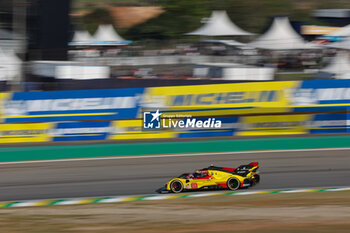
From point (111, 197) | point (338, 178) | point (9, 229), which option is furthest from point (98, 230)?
point (338, 178)

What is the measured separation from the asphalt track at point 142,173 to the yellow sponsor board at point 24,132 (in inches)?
48.5

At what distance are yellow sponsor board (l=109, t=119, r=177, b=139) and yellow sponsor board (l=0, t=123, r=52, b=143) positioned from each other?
5.62 ft

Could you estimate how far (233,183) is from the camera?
9359 millimetres

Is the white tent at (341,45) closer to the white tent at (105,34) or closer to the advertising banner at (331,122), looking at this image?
the advertising banner at (331,122)

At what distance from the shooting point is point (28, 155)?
1248cm

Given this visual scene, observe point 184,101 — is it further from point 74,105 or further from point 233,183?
point 233,183

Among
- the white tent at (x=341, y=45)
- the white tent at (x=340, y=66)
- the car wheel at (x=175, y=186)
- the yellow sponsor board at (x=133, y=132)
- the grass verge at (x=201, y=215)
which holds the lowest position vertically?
the grass verge at (x=201, y=215)

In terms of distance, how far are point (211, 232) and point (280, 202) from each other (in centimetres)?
224

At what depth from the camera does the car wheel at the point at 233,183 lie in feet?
30.6

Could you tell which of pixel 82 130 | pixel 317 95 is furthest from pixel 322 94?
pixel 82 130

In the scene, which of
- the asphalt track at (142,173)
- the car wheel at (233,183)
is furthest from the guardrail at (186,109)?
the car wheel at (233,183)

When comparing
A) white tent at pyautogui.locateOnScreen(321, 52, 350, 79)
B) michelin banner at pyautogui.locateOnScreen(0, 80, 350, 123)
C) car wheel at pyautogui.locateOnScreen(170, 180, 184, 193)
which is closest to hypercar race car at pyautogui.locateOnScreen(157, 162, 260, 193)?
car wheel at pyautogui.locateOnScreen(170, 180, 184, 193)

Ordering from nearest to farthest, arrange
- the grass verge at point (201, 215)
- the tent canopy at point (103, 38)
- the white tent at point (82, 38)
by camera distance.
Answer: the grass verge at point (201, 215) < the tent canopy at point (103, 38) < the white tent at point (82, 38)

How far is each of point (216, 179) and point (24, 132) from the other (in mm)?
6094
